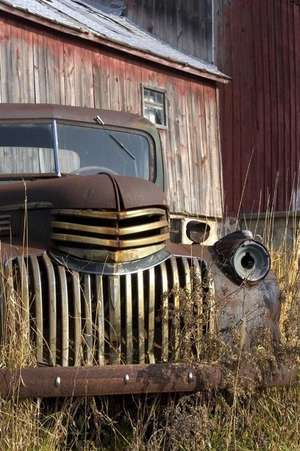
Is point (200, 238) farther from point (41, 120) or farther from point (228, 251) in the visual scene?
point (41, 120)

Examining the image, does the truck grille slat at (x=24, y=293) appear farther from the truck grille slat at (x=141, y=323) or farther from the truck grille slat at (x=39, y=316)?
the truck grille slat at (x=141, y=323)

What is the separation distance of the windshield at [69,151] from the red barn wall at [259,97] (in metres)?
10.4

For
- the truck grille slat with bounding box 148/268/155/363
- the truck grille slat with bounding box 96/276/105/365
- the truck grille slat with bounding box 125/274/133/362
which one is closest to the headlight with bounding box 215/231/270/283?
the truck grille slat with bounding box 148/268/155/363

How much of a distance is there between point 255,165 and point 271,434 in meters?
12.0

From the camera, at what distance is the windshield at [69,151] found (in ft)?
16.5

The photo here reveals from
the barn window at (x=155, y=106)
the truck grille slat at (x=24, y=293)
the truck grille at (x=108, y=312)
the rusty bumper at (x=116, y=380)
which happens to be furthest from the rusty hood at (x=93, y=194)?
the barn window at (x=155, y=106)

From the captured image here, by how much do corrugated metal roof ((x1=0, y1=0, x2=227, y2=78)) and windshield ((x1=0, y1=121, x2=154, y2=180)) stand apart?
17.7 ft

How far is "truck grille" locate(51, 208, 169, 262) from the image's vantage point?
3.94 metres

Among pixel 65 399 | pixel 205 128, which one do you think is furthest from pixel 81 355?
pixel 205 128

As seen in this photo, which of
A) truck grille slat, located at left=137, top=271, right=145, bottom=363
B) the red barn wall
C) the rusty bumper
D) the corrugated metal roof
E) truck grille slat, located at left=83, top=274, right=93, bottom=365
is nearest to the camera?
the rusty bumper

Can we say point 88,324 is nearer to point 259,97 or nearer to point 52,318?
point 52,318

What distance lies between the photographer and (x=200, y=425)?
12.9ft

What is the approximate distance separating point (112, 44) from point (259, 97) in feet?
15.1

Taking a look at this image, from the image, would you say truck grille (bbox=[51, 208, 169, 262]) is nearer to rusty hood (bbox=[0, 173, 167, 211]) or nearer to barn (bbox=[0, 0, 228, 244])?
rusty hood (bbox=[0, 173, 167, 211])
